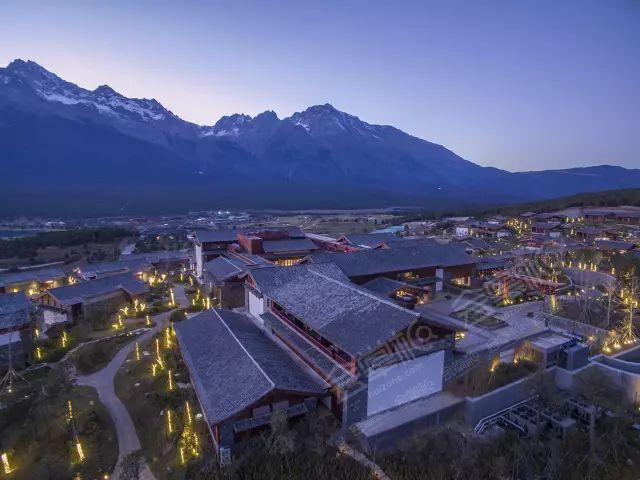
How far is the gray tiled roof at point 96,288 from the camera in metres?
34.4

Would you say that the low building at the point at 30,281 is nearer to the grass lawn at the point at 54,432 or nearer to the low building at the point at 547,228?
the grass lawn at the point at 54,432

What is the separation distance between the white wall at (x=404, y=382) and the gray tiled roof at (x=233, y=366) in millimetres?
2595

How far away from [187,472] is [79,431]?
7390mm

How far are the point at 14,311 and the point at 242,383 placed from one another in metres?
21.8

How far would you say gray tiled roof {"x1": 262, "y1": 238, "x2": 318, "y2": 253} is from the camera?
1911 inches

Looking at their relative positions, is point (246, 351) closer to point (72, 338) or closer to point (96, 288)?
point (72, 338)

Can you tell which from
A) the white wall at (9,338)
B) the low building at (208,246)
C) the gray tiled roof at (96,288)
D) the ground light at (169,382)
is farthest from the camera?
the low building at (208,246)

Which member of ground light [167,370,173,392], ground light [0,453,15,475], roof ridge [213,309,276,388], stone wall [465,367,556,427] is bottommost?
ground light [0,453,15,475]

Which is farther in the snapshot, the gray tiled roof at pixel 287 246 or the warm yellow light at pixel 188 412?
the gray tiled roof at pixel 287 246

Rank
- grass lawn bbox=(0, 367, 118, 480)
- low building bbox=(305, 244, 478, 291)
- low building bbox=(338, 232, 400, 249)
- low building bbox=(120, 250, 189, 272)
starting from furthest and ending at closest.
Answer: low building bbox=(120, 250, 189, 272), low building bbox=(338, 232, 400, 249), low building bbox=(305, 244, 478, 291), grass lawn bbox=(0, 367, 118, 480)

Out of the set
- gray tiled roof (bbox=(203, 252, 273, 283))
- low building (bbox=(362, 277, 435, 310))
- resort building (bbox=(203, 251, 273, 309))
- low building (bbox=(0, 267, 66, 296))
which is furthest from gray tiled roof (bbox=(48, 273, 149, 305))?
low building (bbox=(362, 277, 435, 310))

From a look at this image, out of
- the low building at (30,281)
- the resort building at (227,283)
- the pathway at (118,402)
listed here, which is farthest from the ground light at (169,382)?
the low building at (30,281)

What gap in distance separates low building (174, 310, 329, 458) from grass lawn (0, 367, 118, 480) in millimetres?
4950

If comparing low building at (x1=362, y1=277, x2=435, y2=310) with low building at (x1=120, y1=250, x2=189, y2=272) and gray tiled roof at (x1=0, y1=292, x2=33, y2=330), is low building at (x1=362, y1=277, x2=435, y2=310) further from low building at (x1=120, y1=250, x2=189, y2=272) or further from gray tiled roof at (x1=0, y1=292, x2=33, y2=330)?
low building at (x1=120, y1=250, x2=189, y2=272)
